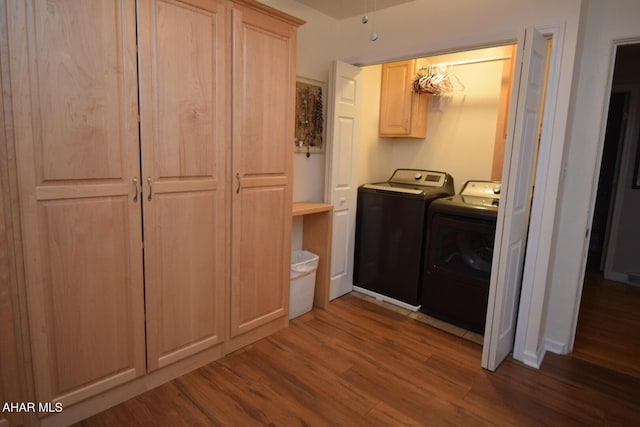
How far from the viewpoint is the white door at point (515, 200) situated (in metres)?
2.04

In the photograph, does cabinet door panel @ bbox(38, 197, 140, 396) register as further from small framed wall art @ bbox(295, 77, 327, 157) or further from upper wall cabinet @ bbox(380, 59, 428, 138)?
upper wall cabinet @ bbox(380, 59, 428, 138)

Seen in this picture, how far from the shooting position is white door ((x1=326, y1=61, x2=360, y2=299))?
305 centimetres

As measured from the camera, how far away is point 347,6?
2.91 metres

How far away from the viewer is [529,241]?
2.38 meters

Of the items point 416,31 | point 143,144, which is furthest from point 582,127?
point 143,144

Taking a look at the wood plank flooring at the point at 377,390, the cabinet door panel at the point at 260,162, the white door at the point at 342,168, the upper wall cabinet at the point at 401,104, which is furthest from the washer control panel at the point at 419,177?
the cabinet door panel at the point at 260,162

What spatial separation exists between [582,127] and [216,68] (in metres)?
2.30

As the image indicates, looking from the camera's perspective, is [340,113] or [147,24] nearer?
[147,24]

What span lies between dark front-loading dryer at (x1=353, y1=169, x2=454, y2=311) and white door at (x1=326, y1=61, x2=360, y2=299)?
12cm

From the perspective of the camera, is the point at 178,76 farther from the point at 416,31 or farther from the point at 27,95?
the point at 416,31

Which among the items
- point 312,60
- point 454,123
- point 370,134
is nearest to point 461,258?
point 454,123

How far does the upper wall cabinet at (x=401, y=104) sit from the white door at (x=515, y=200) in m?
1.37

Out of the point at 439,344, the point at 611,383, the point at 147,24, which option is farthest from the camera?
the point at 439,344

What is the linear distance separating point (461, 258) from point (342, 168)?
4.04 ft
